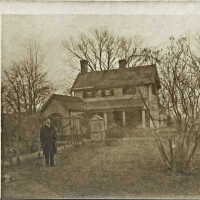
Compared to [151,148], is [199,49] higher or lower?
higher

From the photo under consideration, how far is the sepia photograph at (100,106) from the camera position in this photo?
9.02 feet

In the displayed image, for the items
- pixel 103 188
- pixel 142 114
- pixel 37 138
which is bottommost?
pixel 103 188

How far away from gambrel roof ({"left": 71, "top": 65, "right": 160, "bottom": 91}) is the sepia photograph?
0.01m

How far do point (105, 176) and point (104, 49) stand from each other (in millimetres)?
1257

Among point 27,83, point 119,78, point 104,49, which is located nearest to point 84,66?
point 104,49

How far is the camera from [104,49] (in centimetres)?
286

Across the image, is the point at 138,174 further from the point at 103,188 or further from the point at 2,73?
the point at 2,73

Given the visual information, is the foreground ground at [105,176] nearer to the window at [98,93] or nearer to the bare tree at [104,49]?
the window at [98,93]

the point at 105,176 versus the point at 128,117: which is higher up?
the point at 128,117

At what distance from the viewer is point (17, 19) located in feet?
9.20

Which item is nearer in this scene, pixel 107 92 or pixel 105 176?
pixel 105 176

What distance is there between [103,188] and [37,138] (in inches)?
31.7

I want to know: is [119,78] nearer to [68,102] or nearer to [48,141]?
[68,102]

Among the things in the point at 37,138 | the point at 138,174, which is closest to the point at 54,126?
the point at 37,138
